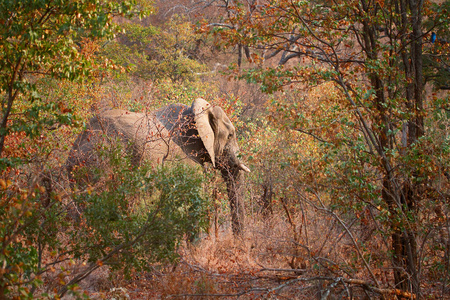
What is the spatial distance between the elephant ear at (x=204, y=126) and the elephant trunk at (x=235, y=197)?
0.55m

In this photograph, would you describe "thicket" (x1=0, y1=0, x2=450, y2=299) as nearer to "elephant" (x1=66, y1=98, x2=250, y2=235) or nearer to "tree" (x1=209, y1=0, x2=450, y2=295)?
"tree" (x1=209, y1=0, x2=450, y2=295)

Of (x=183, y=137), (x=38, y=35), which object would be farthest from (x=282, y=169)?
(x=183, y=137)

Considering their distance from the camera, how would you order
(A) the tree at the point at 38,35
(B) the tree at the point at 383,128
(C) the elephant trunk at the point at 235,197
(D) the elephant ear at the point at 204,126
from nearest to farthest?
(A) the tree at the point at 38,35 → (B) the tree at the point at 383,128 → (C) the elephant trunk at the point at 235,197 → (D) the elephant ear at the point at 204,126

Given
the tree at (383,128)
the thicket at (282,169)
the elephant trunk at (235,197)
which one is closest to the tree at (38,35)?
the thicket at (282,169)

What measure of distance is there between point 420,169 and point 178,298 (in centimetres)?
347

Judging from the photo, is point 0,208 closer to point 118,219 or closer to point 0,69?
point 118,219

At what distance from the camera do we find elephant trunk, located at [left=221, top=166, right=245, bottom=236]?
29.1 feet

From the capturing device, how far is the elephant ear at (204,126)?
9.15m

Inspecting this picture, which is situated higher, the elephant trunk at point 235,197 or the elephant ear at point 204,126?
the elephant ear at point 204,126

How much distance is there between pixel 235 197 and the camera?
9.64m

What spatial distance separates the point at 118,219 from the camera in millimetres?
4730

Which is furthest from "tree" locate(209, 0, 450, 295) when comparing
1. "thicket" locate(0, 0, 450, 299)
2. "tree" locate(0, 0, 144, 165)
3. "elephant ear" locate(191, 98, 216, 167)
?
"elephant ear" locate(191, 98, 216, 167)

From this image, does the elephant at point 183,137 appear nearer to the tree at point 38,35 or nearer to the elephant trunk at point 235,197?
the elephant trunk at point 235,197

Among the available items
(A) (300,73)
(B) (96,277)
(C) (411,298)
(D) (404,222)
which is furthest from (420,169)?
(B) (96,277)
